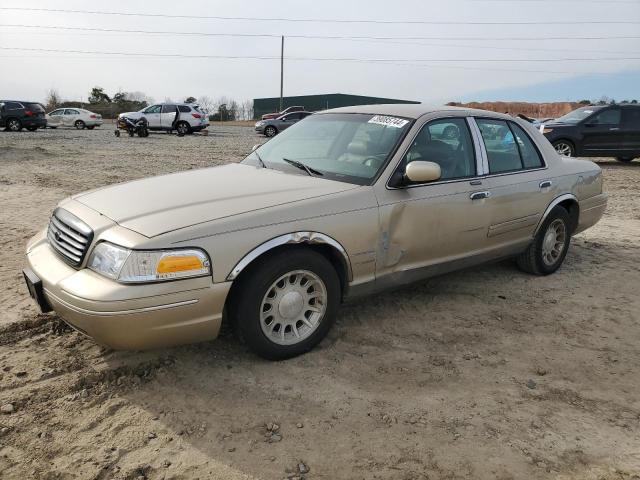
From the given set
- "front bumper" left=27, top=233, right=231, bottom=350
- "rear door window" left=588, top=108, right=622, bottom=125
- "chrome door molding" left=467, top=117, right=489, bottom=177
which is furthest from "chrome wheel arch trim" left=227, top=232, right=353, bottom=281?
"rear door window" left=588, top=108, right=622, bottom=125

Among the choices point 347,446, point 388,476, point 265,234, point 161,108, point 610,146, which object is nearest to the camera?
point 388,476

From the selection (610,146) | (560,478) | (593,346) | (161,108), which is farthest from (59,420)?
(161,108)

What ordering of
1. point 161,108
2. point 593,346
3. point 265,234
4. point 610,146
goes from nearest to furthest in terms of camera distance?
point 265,234, point 593,346, point 610,146, point 161,108

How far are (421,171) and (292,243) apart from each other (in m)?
1.03

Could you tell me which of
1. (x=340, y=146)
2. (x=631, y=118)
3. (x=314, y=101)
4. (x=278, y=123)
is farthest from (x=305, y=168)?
(x=314, y=101)

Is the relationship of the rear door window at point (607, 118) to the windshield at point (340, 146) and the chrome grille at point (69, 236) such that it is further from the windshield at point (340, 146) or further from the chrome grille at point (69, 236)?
the chrome grille at point (69, 236)

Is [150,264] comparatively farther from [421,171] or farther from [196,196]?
[421,171]

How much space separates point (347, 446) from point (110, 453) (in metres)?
1.13

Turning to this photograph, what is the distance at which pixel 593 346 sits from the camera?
12.2 ft

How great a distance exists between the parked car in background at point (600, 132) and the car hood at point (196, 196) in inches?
491

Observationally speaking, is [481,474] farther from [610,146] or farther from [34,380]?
[610,146]

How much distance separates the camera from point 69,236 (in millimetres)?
3164

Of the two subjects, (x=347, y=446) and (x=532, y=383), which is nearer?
(x=347, y=446)

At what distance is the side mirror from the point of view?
3518mm
